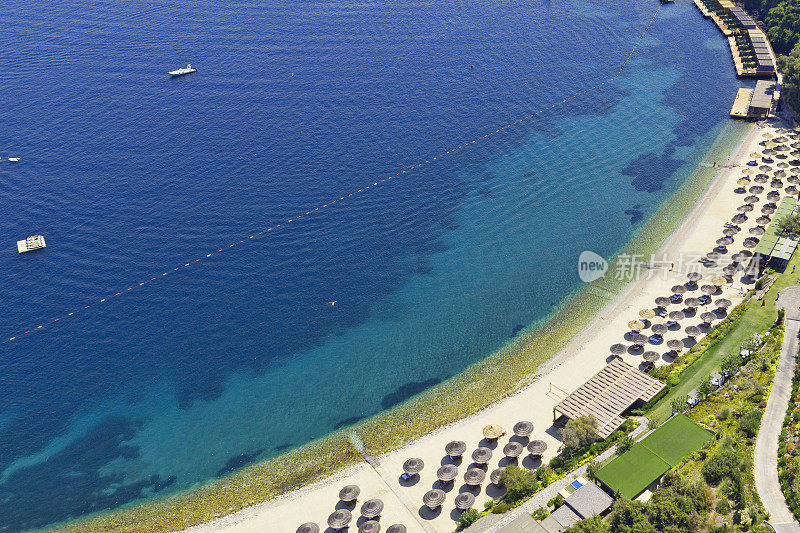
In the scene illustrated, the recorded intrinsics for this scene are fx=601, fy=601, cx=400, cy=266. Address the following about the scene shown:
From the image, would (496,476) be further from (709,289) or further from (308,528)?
(709,289)

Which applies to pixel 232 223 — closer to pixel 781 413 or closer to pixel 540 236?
pixel 540 236

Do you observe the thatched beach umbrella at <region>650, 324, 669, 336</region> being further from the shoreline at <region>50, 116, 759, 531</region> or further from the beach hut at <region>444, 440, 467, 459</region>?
the beach hut at <region>444, 440, 467, 459</region>

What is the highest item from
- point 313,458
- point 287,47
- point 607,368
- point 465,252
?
point 287,47

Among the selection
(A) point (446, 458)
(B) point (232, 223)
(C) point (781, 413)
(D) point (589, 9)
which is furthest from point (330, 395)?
(D) point (589, 9)

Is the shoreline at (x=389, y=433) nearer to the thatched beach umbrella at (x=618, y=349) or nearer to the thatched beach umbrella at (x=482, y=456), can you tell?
the thatched beach umbrella at (x=618, y=349)

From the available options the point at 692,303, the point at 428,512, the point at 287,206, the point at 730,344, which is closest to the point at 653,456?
the point at 428,512
